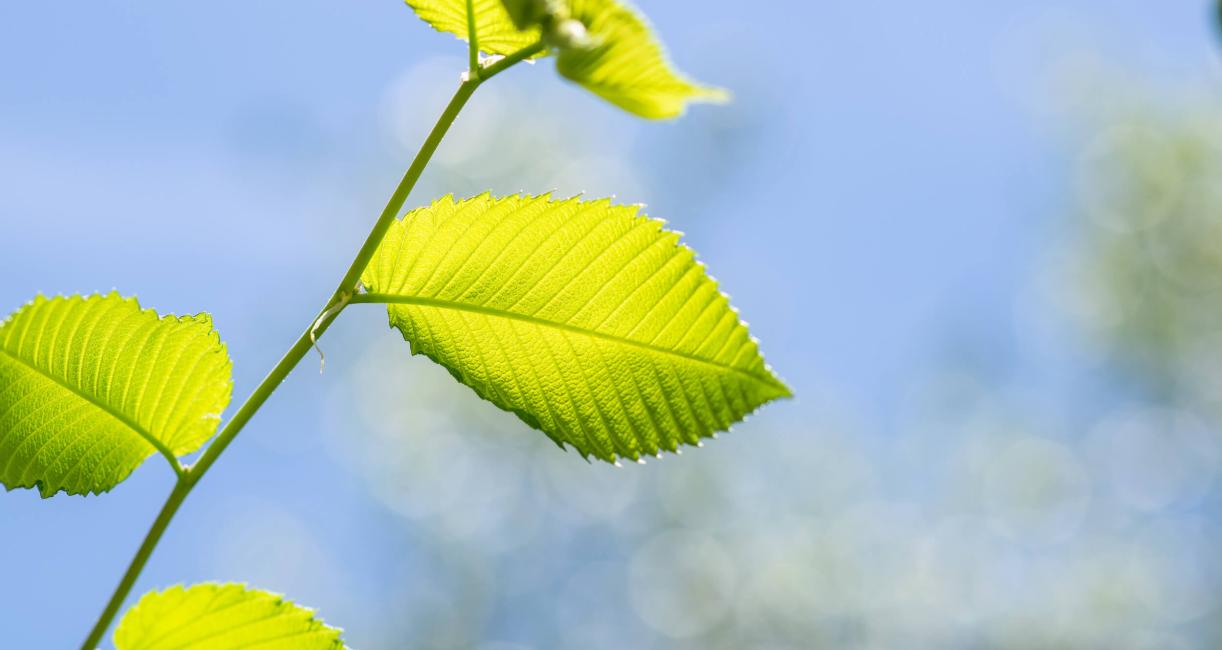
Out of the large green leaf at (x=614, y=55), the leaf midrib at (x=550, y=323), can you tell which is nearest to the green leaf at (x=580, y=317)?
the leaf midrib at (x=550, y=323)

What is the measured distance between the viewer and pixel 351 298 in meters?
0.67

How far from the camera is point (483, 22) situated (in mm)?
675

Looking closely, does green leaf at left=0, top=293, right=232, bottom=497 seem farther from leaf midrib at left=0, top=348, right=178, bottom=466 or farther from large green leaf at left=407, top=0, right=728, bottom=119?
large green leaf at left=407, top=0, right=728, bottom=119

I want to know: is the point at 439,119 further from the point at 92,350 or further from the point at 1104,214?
the point at 1104,214

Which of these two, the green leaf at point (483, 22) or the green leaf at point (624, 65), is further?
the green leaf at point (483, 22)

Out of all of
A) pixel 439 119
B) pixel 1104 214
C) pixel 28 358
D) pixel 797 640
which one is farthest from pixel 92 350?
pixel 1104 214

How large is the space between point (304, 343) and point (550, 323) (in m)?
0.15

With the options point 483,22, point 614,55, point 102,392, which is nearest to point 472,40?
point 483,22

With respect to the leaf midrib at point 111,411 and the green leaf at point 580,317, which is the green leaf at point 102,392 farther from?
the green leaf at point 580,317

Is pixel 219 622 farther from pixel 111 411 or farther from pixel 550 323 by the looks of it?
pixel 550 323

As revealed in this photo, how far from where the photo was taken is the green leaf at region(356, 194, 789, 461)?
0.68m

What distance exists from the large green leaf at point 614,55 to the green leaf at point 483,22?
6cm

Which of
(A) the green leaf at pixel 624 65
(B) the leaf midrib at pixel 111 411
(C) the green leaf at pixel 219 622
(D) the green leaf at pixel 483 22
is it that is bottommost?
(C) the green leaf at pixel 219 622

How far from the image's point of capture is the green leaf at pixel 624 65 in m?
0.57
